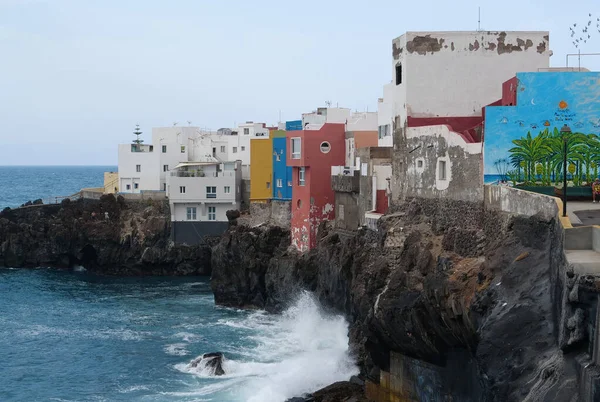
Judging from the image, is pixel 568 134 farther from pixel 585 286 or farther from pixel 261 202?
pixel 261 202

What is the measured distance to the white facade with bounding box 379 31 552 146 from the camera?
39.8m

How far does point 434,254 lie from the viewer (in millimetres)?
34438

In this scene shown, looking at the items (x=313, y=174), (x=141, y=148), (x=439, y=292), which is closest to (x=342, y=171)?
(x=313, y=174)

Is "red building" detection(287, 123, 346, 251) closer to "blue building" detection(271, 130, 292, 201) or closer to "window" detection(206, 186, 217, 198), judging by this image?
"blue building" detection(271, 130, 292, 201)

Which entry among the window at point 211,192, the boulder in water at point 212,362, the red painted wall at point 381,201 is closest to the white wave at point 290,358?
the boulder in water at point 212,362

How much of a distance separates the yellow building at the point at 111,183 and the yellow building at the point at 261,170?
22.8m

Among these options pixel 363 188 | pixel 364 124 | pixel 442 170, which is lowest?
pixel 363 188

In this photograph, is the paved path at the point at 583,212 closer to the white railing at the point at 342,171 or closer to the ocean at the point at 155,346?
the ocean at the point at 155,346

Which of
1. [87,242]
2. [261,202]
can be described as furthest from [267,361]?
[87,242]

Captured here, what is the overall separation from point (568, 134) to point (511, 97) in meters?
2.63

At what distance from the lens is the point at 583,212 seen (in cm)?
2933

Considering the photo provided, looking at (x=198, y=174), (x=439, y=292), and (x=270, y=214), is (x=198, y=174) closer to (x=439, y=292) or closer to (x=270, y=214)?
(x=270, y=214)

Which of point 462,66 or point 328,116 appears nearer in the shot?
point 462,66

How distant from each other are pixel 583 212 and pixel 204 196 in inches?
2061
